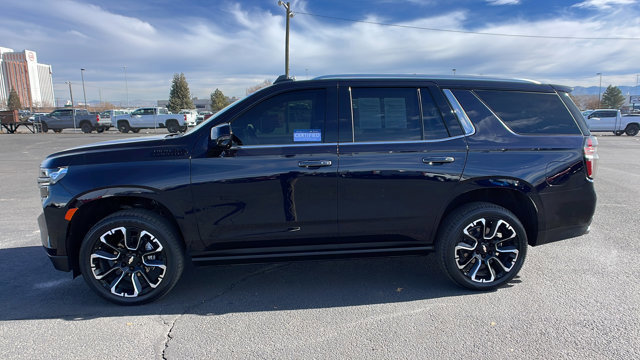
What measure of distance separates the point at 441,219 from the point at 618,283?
183cm

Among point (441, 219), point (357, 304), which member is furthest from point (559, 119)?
point (357, 304)

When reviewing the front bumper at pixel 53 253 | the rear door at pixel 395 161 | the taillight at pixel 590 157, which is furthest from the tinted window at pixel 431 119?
the front bumper at pixel 53 253

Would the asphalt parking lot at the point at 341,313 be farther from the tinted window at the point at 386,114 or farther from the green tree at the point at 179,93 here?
the green tree at the point at 179,93

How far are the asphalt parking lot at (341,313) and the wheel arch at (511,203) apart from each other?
0.56 meters

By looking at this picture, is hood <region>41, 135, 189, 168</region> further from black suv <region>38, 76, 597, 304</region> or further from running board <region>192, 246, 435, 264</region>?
running board <region>192, 246, 435, 264</region>

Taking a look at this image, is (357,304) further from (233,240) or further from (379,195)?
(233,240)

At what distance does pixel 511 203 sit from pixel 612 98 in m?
85.8

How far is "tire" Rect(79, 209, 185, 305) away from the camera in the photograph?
3232 millimetres

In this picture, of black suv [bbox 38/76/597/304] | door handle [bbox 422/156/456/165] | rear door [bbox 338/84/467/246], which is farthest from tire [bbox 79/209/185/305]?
door handle [bbox 422/156/456/165]

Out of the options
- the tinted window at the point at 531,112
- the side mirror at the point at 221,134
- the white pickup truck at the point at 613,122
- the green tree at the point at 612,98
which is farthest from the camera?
the green tree at the point at 612,98

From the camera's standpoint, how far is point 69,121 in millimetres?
29359

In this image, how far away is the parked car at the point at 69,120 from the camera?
29.1 m

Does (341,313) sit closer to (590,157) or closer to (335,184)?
(335,184)

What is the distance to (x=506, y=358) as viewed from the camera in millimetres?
2582
